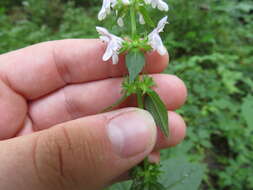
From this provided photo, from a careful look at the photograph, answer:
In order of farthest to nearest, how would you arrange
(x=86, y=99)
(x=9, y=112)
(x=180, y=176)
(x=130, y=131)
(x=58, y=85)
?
1. (x=58, y=85)
2. (x=86, y=99)
3. (x=9, y=112)
4. (x=180, y=176)
5. (x=130, y=131)

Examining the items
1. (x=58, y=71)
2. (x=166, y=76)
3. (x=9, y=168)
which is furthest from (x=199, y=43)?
(x=9, y=168)

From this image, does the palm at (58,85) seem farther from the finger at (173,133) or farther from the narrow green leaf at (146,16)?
the narrow green leaf at (146,16)

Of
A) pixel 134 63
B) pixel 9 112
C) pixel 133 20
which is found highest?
pixel 133 20

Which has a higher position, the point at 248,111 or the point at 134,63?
the point at 134,63

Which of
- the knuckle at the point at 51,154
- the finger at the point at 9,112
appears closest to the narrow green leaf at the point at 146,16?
the knuckle at the point at 51,154

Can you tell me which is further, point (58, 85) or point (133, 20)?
point (58, 85)

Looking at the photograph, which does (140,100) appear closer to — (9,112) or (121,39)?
(121,39)

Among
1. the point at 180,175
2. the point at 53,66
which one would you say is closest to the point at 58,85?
the point at 53,66
